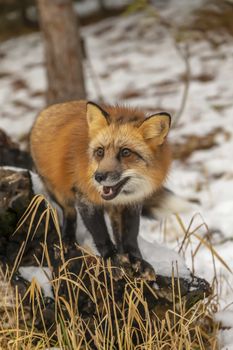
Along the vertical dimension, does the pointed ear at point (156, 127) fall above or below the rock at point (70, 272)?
above

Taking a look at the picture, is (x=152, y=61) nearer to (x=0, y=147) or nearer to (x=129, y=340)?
(x=0, y=147)

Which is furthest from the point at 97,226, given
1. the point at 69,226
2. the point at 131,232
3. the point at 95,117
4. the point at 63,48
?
the point at 63,48

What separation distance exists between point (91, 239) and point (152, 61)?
9.42m

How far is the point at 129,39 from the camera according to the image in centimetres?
1523

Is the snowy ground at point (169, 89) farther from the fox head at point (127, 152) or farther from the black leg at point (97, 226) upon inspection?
the fox head at point (127, 152)

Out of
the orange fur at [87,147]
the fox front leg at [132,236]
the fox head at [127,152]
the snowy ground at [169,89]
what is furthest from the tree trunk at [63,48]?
the fox head at [127,152]

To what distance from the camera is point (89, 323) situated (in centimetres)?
454

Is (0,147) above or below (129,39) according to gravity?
above

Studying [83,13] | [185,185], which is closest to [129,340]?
[185,185]

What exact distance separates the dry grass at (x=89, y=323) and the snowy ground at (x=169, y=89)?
5.10ft

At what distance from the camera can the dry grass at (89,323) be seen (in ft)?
13.7

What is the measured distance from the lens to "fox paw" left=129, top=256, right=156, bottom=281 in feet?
15.1

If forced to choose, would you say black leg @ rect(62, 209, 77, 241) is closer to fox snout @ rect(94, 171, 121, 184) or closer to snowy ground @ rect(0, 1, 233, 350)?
fox snout @ rect(94, 171, 121, 184)

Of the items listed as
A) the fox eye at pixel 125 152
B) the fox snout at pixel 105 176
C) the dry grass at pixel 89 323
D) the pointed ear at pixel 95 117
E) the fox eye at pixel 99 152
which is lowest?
the dry grass at pixel 89 323
